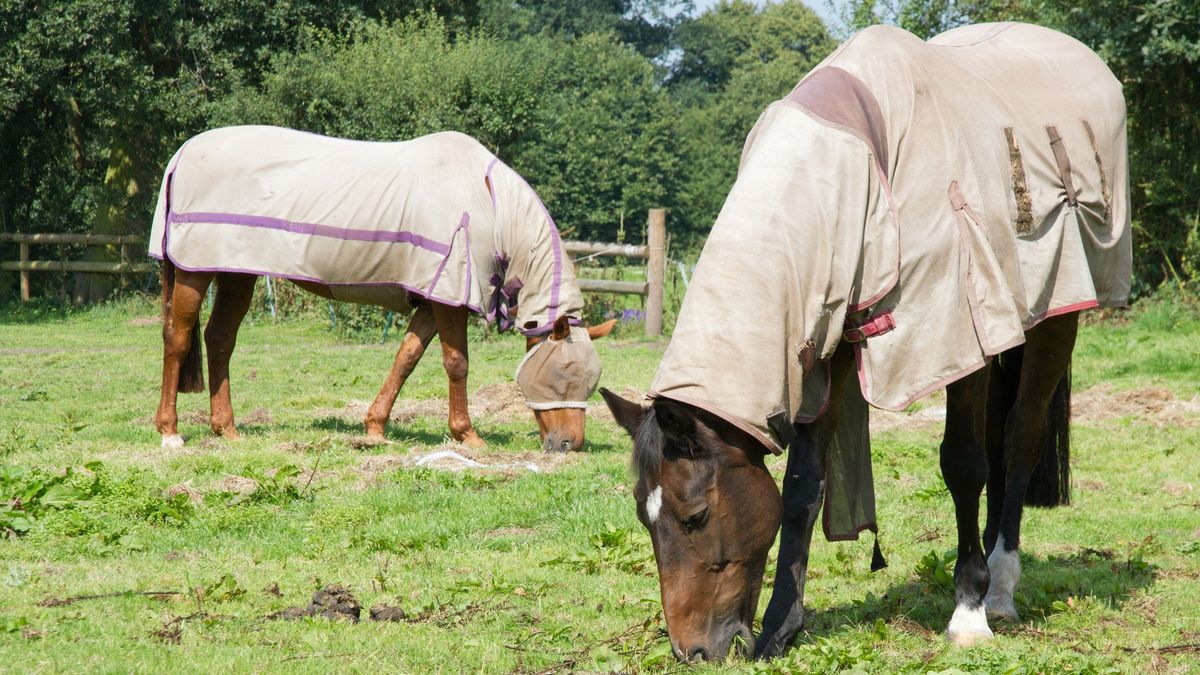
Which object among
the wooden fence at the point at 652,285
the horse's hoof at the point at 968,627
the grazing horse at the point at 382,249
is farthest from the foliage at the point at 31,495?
the wooden fence at the point at 652,285

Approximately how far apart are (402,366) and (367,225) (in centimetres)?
107

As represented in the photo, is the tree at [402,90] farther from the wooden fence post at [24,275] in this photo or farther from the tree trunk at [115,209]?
the wooden fence post at [24,275]

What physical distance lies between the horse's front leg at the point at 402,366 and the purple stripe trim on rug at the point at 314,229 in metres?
0.56

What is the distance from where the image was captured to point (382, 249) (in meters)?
8.17

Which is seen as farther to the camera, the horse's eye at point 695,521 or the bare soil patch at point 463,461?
the bare soil patch at point 463,461

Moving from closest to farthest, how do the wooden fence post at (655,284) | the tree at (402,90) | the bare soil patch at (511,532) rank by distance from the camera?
the bare soil patch at (511,532) < the wooden fence post at (655,284) < the tree at (402,90)

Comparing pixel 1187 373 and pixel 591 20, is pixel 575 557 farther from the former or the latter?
pixel 591 20

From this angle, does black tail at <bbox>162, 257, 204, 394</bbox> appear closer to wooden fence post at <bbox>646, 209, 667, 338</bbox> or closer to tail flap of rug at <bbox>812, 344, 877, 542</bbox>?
tail flap of rug at <bbox>812, 344, 877, 542</bbox>

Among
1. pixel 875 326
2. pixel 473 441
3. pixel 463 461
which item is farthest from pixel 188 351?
pixel 875 326

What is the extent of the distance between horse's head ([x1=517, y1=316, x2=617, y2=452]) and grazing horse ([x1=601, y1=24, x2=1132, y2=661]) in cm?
395

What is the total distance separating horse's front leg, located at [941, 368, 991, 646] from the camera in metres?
3.97

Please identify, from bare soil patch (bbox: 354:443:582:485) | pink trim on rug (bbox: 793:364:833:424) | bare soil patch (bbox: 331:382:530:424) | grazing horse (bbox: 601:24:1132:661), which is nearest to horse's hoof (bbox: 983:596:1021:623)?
grazing horse (bbox: 601:24:1132:661)

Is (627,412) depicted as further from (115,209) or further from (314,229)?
(115,209)

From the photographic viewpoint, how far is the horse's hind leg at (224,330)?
8.34m
